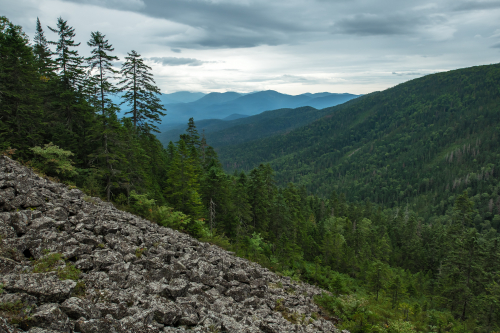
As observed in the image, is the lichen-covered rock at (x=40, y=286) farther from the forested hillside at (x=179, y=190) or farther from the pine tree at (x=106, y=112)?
the pine tree at (x=106, y=112)

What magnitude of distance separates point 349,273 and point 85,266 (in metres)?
48.1

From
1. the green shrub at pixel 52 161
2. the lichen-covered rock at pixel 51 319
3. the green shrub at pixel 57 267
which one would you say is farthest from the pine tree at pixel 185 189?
the lichen-covered rock at pixel 51 319

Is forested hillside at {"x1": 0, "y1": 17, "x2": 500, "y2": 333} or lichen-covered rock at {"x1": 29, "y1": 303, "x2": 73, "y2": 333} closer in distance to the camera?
lichen-covered rock at {"x1": 29, "y1": 303, "x2": 73, "y2": 333}

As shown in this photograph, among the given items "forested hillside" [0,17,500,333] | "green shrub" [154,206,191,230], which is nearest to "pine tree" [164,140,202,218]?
"forested hillside" [0,17,500,333]

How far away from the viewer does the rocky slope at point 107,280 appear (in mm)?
5812

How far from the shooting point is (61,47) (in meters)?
25.7

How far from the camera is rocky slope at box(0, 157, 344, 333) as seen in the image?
5.81 metres

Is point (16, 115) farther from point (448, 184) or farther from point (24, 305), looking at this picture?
point (448, 184)

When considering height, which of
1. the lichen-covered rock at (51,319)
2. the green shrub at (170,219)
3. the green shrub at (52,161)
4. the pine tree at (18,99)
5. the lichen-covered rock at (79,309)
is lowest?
the green shrub at (170,219)

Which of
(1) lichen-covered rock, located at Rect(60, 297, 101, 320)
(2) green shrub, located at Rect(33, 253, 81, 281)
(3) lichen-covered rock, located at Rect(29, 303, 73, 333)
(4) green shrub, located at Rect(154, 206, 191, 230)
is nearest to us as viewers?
(3) lichen-covered rock, located at Rect(29, 303, 73, 333)

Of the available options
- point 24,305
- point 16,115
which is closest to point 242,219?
point 16,115

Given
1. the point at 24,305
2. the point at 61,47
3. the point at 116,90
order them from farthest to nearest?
the point at 116,90
the point at 61,47
the point at 24,305

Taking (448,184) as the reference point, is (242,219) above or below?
above

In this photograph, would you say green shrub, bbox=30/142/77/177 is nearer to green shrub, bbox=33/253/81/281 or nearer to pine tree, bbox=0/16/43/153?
pine tree, bbox=0/16/43/153
